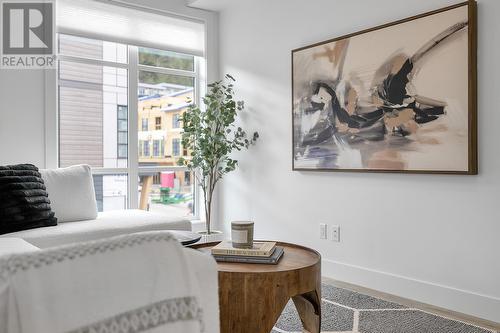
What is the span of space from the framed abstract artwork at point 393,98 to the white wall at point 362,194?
0.26 ft

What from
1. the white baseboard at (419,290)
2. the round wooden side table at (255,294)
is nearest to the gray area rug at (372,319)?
the white baseboard at (419,290)

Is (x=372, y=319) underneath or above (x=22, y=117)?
underneath

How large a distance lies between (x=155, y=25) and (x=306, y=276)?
3.22m

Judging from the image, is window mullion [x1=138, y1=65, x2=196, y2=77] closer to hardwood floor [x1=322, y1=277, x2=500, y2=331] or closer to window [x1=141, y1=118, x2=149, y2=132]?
window [x1=141, y1=118, x2=149, y2=132]

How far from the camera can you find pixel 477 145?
2.51 metres

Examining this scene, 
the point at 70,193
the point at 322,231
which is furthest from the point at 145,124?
the point at 322,231

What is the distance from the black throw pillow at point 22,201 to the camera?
8.81 feet

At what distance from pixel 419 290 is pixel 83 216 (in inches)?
93.7

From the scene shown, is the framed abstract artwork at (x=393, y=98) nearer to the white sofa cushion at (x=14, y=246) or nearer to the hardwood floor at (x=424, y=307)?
the hardwood floor at (x=424, y=307)

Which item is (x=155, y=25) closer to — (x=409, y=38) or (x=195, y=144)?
(x=195, y=144)

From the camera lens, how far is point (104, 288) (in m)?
0.76

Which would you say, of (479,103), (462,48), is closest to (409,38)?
(462,48)

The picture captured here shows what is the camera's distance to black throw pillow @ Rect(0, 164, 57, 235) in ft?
8.81

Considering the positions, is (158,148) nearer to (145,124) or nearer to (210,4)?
(145,124)
